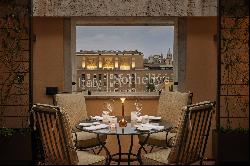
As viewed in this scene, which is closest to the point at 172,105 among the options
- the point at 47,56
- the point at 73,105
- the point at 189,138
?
the point at 73,105

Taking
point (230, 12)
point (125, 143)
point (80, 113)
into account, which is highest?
point (230, 12)

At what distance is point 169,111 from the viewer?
20.4ft

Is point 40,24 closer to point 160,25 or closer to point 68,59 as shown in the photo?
point 68,59

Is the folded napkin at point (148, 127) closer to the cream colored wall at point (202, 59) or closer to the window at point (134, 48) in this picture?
the cream colored wall at point (202, 59)

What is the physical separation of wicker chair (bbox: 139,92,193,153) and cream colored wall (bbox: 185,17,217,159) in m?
0.77

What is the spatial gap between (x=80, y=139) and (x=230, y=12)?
273cm

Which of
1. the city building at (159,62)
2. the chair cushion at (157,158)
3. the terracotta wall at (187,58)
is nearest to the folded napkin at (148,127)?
the chair cushion at (157,158)

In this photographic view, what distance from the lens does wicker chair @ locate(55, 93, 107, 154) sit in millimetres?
5918

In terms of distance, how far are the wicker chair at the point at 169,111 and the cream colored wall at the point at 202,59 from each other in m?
0.77

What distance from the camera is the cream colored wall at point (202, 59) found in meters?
6.85

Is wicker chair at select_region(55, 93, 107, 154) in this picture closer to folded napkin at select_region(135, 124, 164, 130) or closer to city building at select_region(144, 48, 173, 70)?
folded napkin at select_region(135, 124, 164, 130)

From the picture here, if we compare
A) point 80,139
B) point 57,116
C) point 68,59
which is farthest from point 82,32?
point 57,116

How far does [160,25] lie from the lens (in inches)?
287

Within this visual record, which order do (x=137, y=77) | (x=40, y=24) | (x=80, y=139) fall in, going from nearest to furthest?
(x=80, y=139), (x=40, y=24), (x=137, y=77)
